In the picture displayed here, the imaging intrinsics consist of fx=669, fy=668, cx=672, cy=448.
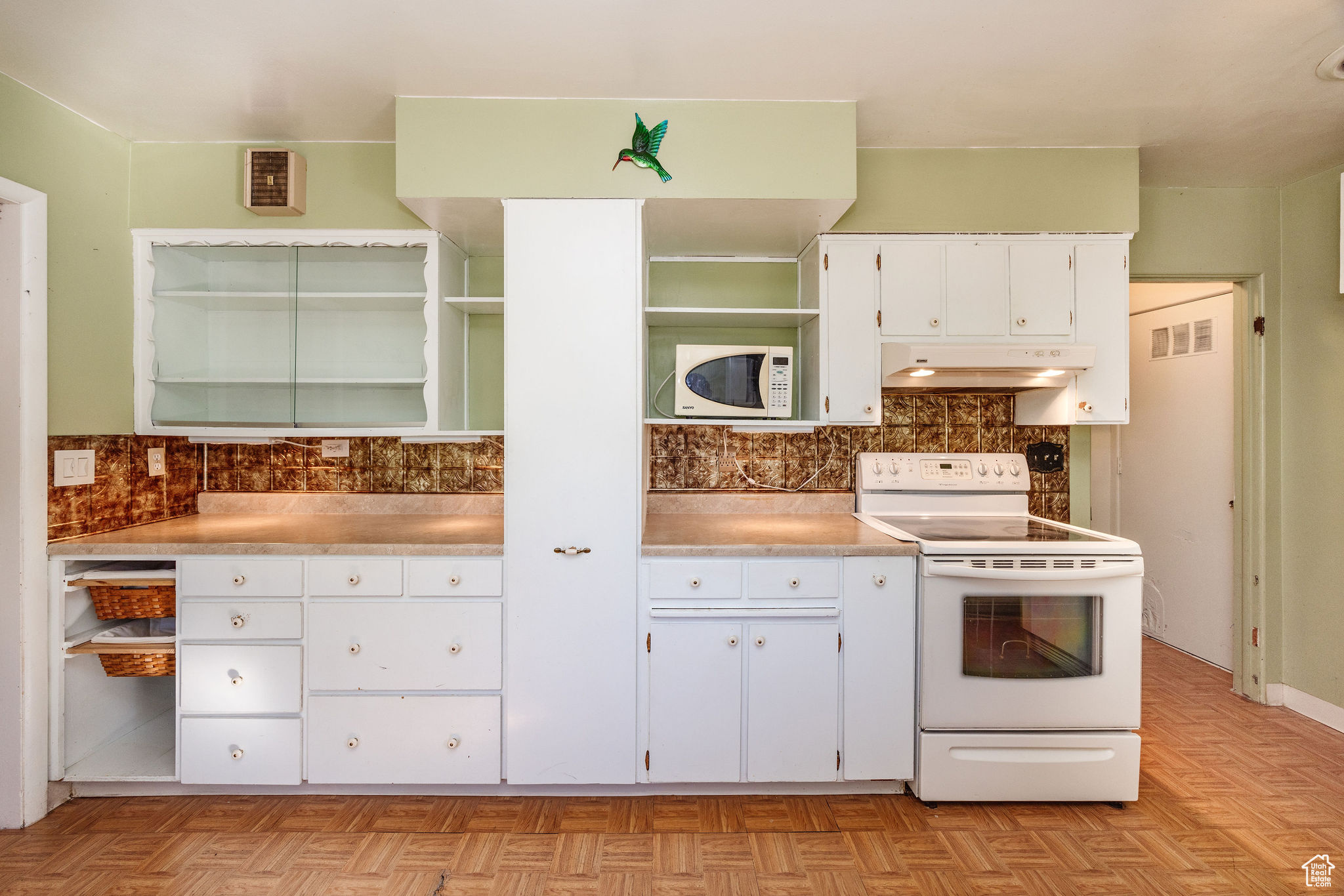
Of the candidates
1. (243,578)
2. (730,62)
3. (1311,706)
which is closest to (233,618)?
(243,578)

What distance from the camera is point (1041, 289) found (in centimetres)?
260

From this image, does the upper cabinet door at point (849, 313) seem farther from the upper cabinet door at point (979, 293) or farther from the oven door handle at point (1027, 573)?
the oven door handle at point (1027, 573)

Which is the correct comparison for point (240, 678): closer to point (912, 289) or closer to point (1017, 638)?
point (1017, 638)

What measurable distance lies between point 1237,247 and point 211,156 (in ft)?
14.2

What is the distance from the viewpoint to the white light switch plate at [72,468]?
7.47 ft

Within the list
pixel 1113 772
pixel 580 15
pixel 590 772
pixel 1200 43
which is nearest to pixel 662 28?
pixel 580 15

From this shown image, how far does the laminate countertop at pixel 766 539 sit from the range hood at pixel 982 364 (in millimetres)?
624

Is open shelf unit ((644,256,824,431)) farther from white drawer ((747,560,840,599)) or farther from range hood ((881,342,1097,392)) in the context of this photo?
white drawer ((747,560,840,599))

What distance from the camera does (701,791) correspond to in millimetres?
2326

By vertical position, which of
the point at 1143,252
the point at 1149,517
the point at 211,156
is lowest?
the point at 1149,517

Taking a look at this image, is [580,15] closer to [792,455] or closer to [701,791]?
[792,455]

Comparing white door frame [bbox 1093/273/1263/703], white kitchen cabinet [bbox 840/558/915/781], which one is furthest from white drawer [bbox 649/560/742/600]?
white door frame [bbox 1093/273/1263/703]

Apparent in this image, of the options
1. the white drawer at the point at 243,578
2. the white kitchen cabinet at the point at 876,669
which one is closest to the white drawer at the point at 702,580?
the white kitchen cabinet at the point at 876,669

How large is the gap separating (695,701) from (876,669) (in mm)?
623
